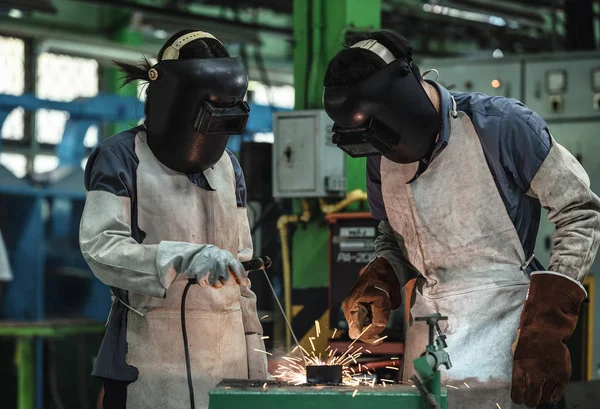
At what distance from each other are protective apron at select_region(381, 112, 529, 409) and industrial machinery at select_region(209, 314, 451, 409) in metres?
0.46

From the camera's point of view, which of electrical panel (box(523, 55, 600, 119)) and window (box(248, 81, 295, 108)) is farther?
window (box(248, 81, 295, 108))

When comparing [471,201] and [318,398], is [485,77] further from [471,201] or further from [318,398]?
[318,398]

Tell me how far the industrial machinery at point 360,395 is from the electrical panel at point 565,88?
4.85 m

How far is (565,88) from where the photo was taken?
727 cm

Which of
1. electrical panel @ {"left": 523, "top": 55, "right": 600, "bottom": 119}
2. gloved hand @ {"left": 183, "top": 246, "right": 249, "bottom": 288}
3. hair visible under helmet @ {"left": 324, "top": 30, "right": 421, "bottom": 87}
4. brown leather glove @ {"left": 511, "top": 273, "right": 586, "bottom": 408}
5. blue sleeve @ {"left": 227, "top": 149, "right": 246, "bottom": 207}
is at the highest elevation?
electrical panel @ {"left": 523, "top": 55, "right": 600, "bottom": 119}

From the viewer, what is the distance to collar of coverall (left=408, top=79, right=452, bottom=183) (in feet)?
10.4

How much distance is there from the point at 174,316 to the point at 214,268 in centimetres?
38

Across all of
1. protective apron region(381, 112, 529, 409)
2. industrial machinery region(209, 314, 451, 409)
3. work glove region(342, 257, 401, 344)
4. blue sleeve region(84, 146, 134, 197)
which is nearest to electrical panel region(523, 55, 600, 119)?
work glove region(342, 257, 401, 344)

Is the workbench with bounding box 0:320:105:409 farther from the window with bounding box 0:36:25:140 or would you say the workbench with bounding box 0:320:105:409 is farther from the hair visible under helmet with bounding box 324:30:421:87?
the hair visible under helmet with bounding box 324:30:421:87

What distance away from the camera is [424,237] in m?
3.26

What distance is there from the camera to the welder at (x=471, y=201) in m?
3.03

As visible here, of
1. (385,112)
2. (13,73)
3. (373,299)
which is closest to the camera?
(385,112)

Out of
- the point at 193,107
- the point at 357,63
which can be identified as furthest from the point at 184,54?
the point at 357,63

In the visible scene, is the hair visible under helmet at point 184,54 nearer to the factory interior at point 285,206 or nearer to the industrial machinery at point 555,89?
the factory interior at point 285,206
